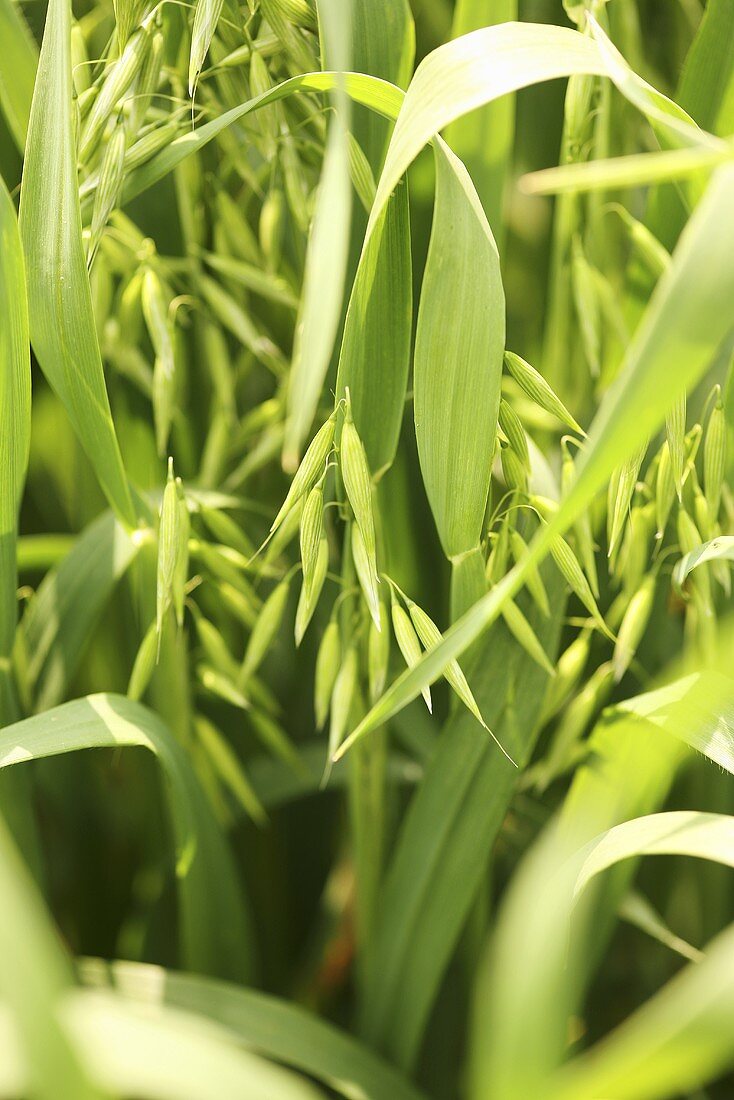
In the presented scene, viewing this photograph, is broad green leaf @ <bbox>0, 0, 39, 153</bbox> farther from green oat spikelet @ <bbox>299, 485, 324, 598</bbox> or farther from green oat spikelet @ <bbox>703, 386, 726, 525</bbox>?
green oat spikelet @ <bbox>703, 386, 726, 525</bbox>

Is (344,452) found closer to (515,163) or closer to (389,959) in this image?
(389,959)

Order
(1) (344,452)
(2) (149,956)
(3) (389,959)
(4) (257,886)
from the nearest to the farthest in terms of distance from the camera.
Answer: (1) (344,452), (3) (389,959), (2) (149,956), (4) (257,886)

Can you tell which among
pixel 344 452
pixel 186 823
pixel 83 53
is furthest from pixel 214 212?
pixel 186 823

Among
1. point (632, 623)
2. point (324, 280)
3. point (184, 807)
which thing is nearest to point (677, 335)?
point (324, 280)

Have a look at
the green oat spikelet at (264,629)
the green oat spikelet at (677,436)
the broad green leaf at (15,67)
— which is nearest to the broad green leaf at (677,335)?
the green oat spikelet at (677,436)

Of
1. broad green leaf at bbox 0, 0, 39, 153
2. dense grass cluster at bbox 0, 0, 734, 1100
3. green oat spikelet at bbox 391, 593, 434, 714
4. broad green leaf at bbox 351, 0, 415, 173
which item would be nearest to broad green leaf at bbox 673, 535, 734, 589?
dense grass cluster at bbox 0, 0, 734, 1100

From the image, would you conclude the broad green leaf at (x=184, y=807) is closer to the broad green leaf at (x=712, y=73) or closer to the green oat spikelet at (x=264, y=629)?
the green oat spikelet at (x=264, y=629)
